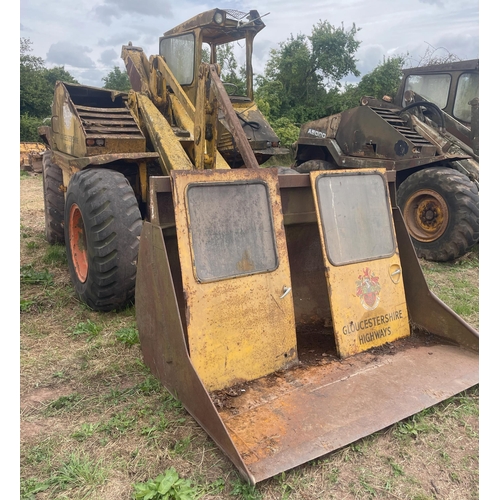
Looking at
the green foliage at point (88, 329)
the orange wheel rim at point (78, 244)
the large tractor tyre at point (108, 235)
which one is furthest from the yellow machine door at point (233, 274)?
the orange wheel rim at point (78, 244)

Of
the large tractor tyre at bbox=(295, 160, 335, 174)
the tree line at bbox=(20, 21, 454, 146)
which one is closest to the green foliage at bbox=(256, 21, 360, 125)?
the tree line at bbox=(20, 21, 454, 146)

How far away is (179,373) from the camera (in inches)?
101

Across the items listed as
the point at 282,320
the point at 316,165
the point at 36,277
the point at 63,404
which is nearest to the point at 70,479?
the point at 63,404

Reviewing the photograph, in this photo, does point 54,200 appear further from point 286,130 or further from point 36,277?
point 286,130

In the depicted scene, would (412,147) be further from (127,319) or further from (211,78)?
(127,319)

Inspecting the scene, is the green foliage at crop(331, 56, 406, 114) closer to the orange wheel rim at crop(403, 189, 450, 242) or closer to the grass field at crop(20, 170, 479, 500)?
the orange wheel rim at crop(403, 189, 450, 242)

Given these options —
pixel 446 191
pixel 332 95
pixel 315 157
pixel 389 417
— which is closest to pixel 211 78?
pixel 389 417

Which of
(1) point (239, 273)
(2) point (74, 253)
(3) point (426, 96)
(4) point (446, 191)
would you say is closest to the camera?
(1) point (239, 273)

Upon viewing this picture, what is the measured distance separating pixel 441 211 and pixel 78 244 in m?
4.53

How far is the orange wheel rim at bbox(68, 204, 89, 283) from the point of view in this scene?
4.38m

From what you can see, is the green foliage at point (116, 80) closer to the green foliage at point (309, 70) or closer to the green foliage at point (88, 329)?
the green foliage at point (309, 70)

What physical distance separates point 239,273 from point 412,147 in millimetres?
4657

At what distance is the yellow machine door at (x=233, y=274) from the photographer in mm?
2621

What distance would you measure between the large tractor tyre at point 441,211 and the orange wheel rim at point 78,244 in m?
4.28
